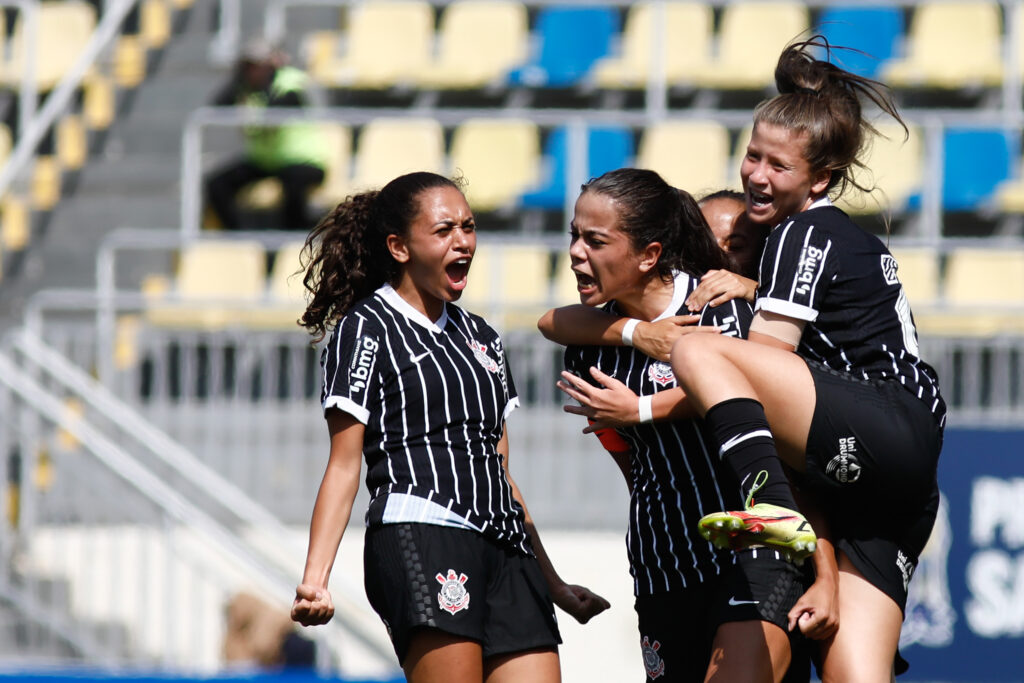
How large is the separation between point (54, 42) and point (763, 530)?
9.96m

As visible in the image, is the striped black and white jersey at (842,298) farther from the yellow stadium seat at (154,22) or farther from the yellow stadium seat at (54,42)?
the yellow stadium seat at (54,42)

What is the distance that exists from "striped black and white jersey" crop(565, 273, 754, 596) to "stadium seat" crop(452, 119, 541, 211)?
6127 mm

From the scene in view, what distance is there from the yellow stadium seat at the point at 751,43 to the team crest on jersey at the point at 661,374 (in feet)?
23.6

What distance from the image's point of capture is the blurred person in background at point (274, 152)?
965cm

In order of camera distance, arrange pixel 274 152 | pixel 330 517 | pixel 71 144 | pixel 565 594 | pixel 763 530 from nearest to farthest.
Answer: pixel 763 530 → pixel 330 517 → pixel 565 594 → pixel 274 152 → pixel 71 144

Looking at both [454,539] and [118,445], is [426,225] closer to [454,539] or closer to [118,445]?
[454,539]

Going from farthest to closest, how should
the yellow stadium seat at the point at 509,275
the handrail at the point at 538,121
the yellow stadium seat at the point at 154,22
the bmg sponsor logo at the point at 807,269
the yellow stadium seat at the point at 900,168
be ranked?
the yellow stadium seat at the point at 154,22 < the yellow stadium seat at the point at 900,168 < the handrail at the point at 538,121 < the yellow stadium seat at the point at 509,275 < the bmg sponsor logo at the point at 807,269

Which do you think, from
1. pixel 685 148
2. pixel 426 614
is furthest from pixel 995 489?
pixel 426 614

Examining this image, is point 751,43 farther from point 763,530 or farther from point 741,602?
point 763,530

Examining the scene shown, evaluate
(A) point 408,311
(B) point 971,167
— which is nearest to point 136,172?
(B) point 971,167

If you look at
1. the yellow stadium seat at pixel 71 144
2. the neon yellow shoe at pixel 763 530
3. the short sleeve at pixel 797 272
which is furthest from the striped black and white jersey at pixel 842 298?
the yellow stadium seat at pixel 71 144

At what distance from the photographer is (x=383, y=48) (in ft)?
35.8

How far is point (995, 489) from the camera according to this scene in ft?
25.1

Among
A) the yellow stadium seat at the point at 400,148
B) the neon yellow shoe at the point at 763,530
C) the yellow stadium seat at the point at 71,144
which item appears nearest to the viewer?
the neon yellow shoe at the point at 763,530
